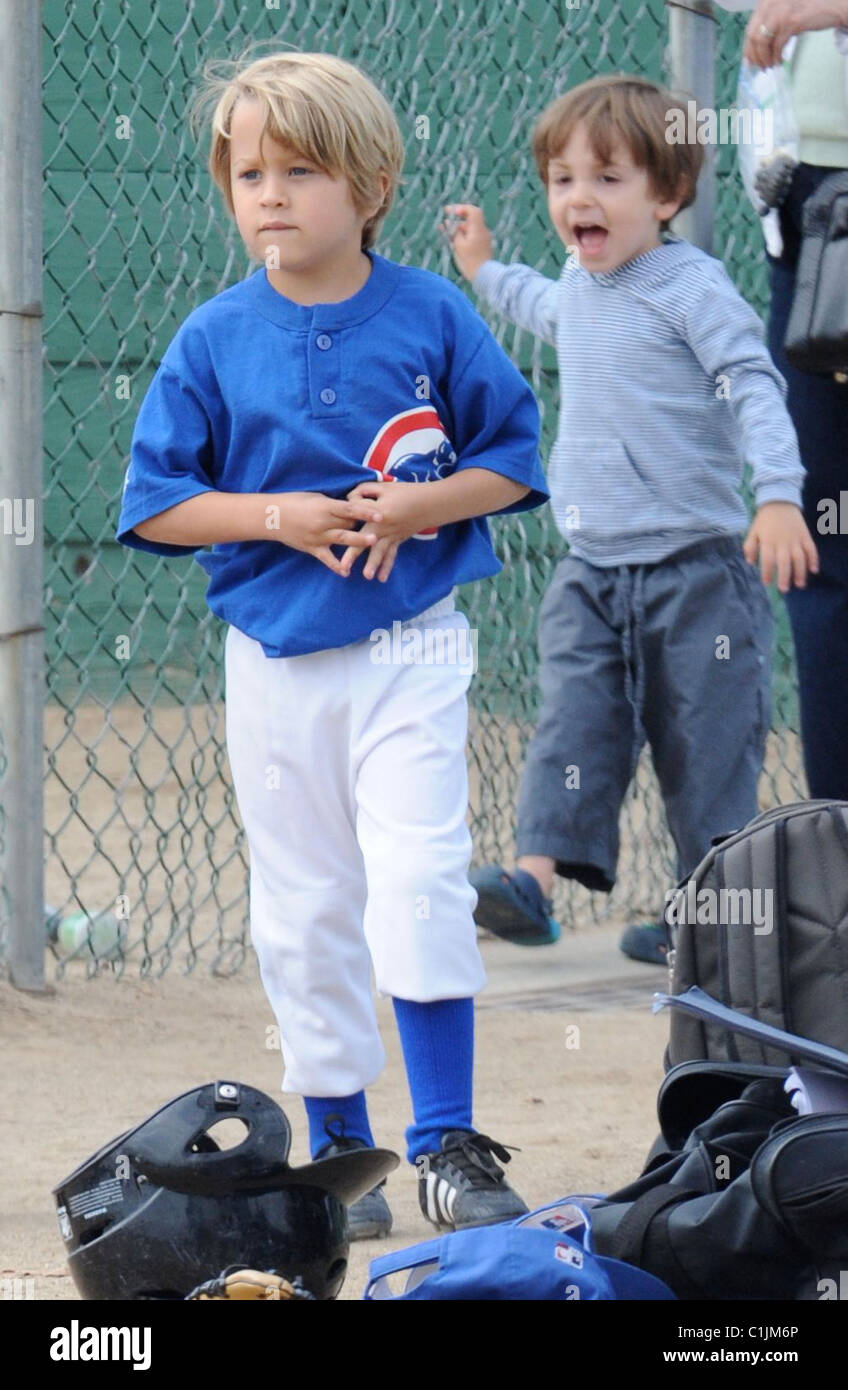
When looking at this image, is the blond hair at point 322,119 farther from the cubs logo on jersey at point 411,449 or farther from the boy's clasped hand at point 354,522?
the boy's clasped hand at point 354,522

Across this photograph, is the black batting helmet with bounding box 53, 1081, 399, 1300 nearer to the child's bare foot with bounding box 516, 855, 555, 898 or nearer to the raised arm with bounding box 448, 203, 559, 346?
the child's bare foot with bounding box 516, 855, 555, 898

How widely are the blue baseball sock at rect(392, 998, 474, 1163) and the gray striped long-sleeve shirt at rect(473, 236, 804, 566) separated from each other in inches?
49.6

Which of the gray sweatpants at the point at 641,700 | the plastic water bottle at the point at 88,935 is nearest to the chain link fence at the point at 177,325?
the plastic water bottle at the point at 88,935

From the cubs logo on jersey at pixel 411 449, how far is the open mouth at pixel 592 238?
1.03 meters

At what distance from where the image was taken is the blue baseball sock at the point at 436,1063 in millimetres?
2791

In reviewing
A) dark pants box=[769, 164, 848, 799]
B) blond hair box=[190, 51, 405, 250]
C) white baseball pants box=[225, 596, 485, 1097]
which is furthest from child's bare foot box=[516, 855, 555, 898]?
blond hair box=[190, 51, 405, 250]

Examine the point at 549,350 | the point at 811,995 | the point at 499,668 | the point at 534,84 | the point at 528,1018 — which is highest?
the point at 534,84

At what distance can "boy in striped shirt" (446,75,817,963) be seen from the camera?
377cm

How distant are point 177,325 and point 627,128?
371 centimetres

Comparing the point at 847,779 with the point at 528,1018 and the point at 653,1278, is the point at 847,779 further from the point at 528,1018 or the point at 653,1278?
the point at 653,1278

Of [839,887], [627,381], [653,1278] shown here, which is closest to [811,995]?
[839,887]

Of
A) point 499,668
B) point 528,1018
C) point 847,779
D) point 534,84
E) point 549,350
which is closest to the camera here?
point 847,779

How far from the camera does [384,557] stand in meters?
2.82

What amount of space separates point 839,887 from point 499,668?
3.46m
